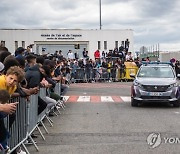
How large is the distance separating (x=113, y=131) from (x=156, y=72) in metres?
7.09

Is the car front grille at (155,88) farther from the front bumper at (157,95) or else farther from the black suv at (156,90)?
the front bumper at (157,95)

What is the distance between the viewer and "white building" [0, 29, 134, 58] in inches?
2170

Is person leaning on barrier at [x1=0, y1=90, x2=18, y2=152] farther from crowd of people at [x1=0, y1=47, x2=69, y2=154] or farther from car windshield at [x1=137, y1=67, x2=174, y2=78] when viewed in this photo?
car windshield at [x1=137, y1=67, x2=174, y2=78]

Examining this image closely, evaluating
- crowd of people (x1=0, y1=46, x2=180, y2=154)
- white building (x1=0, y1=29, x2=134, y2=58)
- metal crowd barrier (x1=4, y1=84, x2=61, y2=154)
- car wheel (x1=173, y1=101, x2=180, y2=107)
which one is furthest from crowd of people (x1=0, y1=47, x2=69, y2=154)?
white building (x1=0, y1=29, x2=134, y2=58)

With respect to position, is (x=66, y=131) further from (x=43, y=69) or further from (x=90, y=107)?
(x=90, y=107)

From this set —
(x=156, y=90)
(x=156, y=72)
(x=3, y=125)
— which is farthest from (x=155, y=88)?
(x=3, y=125)

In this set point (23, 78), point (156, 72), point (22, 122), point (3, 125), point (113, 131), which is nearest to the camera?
point (3, 125)

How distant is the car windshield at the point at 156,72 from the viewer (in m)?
17.0

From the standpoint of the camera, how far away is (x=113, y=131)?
423 inches

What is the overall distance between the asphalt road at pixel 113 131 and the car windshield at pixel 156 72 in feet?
4.96

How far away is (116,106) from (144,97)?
130cm

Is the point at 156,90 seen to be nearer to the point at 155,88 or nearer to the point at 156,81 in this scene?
the point at 155,88

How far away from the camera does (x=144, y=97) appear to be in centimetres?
1580

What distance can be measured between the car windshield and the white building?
37.0m
